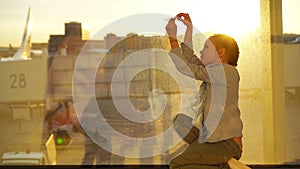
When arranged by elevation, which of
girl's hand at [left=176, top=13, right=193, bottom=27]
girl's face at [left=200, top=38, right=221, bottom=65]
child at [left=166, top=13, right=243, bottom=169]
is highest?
girl's hand at [left=176, top=13, right=193, bottom=27]

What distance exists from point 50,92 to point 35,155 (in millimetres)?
448

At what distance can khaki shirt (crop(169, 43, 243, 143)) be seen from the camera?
2281 millimetres

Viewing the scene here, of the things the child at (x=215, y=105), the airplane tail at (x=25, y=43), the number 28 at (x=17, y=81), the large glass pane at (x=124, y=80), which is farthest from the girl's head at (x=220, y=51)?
the number 28 at (x=17, y=81)

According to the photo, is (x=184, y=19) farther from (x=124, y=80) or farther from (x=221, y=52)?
(x=124, y=80)

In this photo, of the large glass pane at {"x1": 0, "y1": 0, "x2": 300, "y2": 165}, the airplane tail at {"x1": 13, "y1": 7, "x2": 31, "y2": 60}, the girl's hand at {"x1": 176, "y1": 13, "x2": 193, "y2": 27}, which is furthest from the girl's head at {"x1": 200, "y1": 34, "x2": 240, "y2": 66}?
the airplane tail at {"x1": 13, "y1": 7, "x2": 31, "y2": 60}

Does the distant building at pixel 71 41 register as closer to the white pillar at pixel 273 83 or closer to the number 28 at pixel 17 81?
the number 28 at pixel 17 81

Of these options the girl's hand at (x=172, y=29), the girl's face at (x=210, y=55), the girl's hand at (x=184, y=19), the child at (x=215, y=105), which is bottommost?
the child at (x=215, y=105)

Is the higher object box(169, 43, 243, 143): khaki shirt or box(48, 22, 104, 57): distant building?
box(48, 22, 104, 57): distant building

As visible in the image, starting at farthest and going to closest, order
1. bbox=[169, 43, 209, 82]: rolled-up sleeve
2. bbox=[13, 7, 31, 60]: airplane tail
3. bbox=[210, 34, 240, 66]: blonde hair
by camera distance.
→ bbox=[13, 7, 31, 60]: airplane tail < bbox=[210, 34, 240, 66]: blonde hair < bbox=[169, 43, 209, 82]: rolled-up sleeve

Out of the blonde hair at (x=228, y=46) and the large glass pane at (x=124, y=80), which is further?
the large glass pane at (x=124, y=80)

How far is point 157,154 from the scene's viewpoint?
332 cm

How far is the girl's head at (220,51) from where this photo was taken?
235 cm

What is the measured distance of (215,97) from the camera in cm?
230

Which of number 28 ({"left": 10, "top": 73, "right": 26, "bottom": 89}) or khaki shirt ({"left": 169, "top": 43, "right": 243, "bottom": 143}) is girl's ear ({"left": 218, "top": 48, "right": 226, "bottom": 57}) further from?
number 28 ({"left": 10, "top": 73, "right": 26, "bottom": 89})
